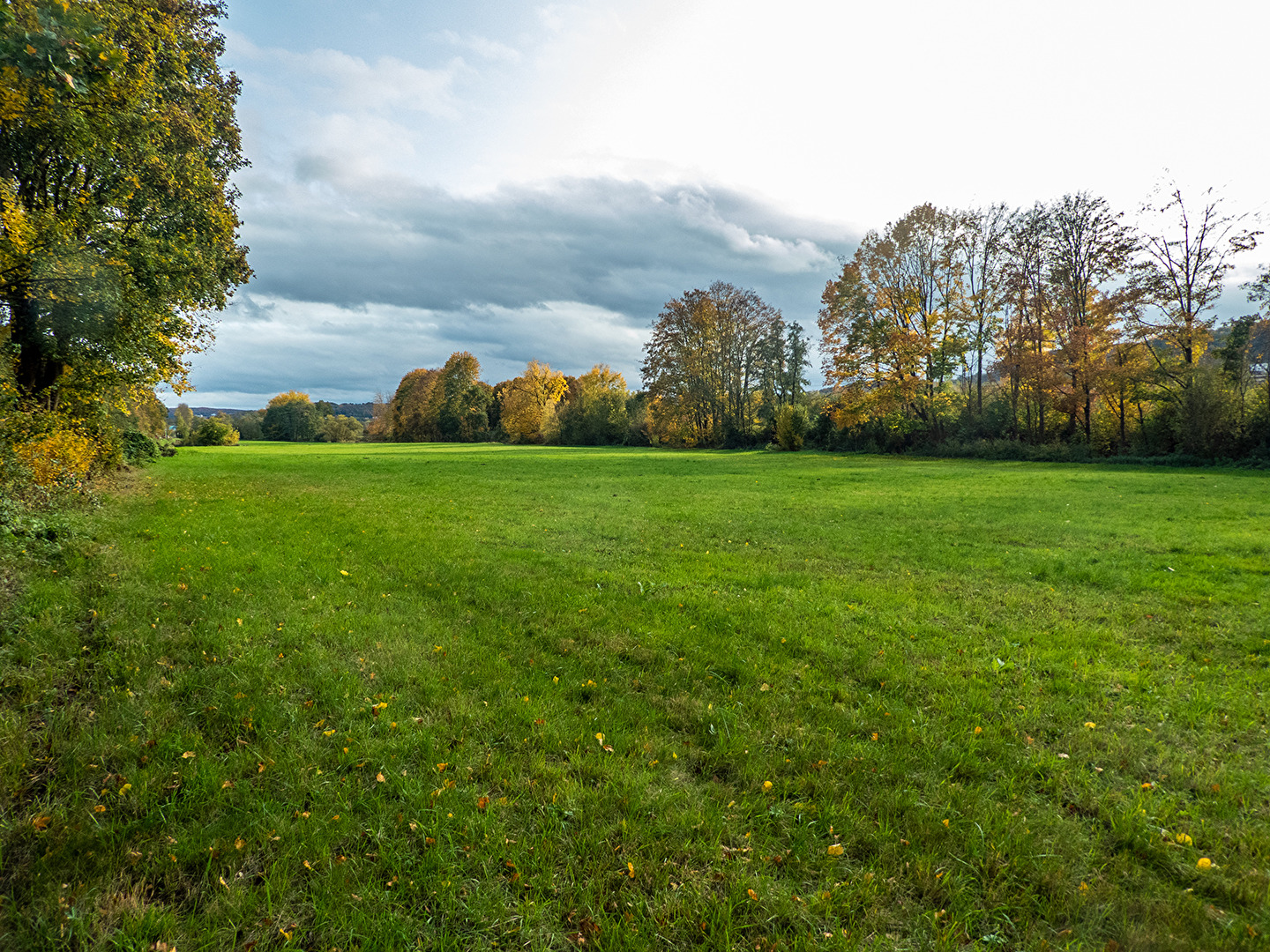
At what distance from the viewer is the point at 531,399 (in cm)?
8006

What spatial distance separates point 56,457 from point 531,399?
224 feet

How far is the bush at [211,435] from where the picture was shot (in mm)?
63156

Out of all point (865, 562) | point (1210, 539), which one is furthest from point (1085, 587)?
point (1210, 539)

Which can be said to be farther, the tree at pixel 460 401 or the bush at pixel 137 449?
the tree at pixel 460 401

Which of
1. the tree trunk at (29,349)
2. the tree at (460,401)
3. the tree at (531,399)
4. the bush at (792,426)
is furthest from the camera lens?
the tree at (460,401)

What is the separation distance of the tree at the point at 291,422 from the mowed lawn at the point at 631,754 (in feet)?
349

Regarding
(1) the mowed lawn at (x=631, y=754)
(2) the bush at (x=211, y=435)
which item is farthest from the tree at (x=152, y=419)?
(1) the mowed lawn at (x=631, y=754)

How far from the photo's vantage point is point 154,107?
12859mm

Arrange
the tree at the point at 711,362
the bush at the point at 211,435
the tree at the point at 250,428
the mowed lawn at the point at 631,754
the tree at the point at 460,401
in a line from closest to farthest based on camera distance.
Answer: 1. the mowed lawn at the point at 631,754
2. the tree at the point at 711,362
3. the bush at the point at 211,435
4. the tree at the point at 460,401
5. the tree at the point at 250,428

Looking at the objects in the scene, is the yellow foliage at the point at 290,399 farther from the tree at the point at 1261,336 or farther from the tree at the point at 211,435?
the tree at the point at 1261,336

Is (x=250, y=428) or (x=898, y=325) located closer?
(x=898, y=325)

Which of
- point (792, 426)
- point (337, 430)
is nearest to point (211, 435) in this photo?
point (337, 430)

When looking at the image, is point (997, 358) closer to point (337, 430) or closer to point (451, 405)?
point (451, 405)

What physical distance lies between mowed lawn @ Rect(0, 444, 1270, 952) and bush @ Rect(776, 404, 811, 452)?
36116 millimetres
